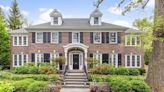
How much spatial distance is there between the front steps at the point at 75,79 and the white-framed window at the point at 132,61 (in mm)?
5605

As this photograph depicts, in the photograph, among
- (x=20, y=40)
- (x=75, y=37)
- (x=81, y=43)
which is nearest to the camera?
(x=81, y=43)

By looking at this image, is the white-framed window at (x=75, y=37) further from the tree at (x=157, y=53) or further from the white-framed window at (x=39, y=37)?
the tree at (x=157, y=53)

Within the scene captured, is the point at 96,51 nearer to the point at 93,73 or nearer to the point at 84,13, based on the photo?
the point at 93,73

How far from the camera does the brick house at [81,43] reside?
3403cm

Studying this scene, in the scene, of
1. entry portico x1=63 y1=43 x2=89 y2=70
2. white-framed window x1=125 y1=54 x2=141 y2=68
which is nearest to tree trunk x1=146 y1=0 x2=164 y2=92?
entry portico x1=63 y1=43 x2=89 y2=70

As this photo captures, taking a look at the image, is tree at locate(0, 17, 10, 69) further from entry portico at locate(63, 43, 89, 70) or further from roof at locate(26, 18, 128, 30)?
entry portico at locate(63, 43, 89, 70)

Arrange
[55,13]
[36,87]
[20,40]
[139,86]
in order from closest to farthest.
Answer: [36,87] → [139,86] → [55,13] → [20,40]

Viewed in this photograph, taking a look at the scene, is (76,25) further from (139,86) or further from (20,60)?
(139,86)

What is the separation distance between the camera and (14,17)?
184ft

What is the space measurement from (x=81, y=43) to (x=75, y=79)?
5.83 metres

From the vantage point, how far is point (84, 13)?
138 feet

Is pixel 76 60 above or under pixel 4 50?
under

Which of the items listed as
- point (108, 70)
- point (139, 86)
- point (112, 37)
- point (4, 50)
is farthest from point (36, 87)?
point (4, 50)

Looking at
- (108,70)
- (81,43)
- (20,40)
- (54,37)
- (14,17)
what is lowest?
(108,70)
